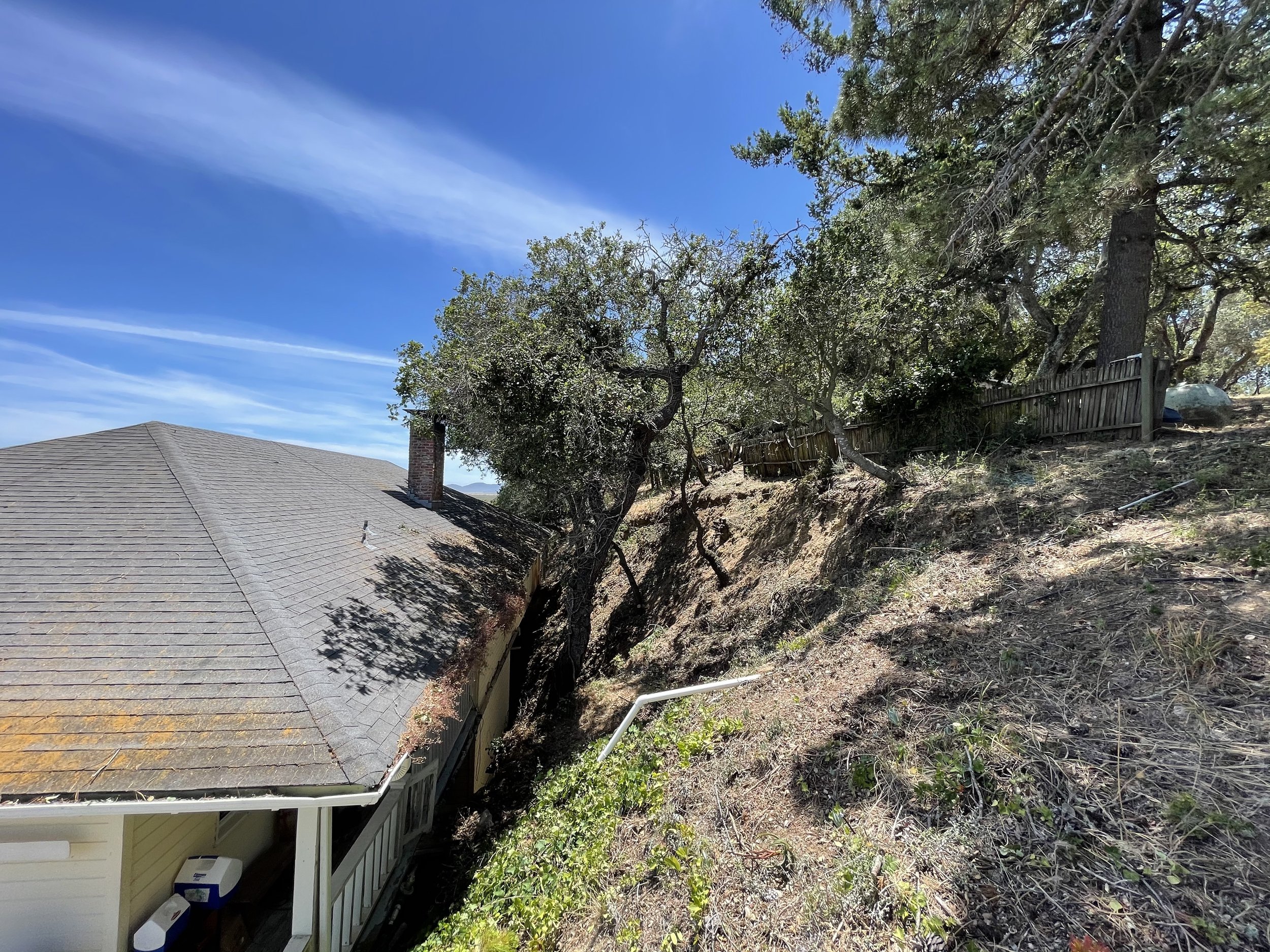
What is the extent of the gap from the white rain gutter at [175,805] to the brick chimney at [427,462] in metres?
10.4

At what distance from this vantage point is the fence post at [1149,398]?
7417 mm

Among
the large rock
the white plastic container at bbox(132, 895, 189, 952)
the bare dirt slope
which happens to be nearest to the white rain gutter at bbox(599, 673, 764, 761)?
the bare dirt slope

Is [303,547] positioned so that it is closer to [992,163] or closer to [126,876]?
[126,876]

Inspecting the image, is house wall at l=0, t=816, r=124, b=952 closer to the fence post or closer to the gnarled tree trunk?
the fence post

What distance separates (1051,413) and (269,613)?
11135mm

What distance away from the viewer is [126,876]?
4.09 m

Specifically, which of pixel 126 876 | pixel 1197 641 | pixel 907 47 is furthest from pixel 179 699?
pixel 907 47

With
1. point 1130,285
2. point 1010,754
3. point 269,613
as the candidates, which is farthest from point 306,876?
point 1130,285

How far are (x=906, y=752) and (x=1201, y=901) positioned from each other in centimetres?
142

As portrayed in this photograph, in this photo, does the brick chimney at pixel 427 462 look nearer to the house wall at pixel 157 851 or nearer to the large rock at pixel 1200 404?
the house wall at pixel 157 851

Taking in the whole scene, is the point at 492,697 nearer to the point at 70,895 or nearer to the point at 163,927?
the point at 163,927

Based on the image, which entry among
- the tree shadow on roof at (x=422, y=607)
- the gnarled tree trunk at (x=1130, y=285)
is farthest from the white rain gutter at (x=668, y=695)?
the gnarled tree trunk at (x=1130, y=285)

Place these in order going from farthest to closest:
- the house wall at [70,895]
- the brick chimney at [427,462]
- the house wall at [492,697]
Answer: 1. the brick chimney at [427,462]
2. the house wall at [492,697]
3. the house wall at [70,895]

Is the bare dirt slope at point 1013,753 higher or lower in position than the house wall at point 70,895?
higher
